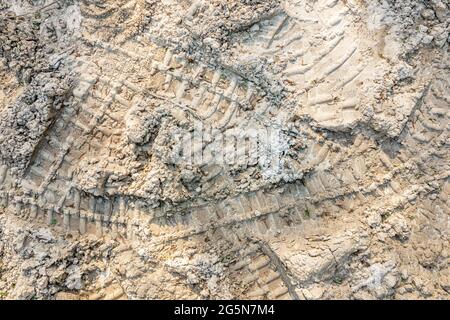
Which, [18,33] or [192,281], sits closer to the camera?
[192,281]

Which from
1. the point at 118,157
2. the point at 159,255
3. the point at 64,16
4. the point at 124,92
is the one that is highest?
the point at 64,16

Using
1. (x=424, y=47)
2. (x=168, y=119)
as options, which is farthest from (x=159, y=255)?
(x=424, y=47)

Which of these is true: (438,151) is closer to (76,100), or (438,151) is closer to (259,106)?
(259,106)

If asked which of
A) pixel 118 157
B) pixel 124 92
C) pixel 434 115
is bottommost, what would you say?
pixel 118 157

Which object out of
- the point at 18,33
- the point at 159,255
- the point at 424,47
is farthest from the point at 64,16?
the point at 424,47

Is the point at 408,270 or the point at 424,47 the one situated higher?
the point at 424,47

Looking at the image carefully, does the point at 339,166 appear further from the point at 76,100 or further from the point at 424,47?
the point at 76,100
